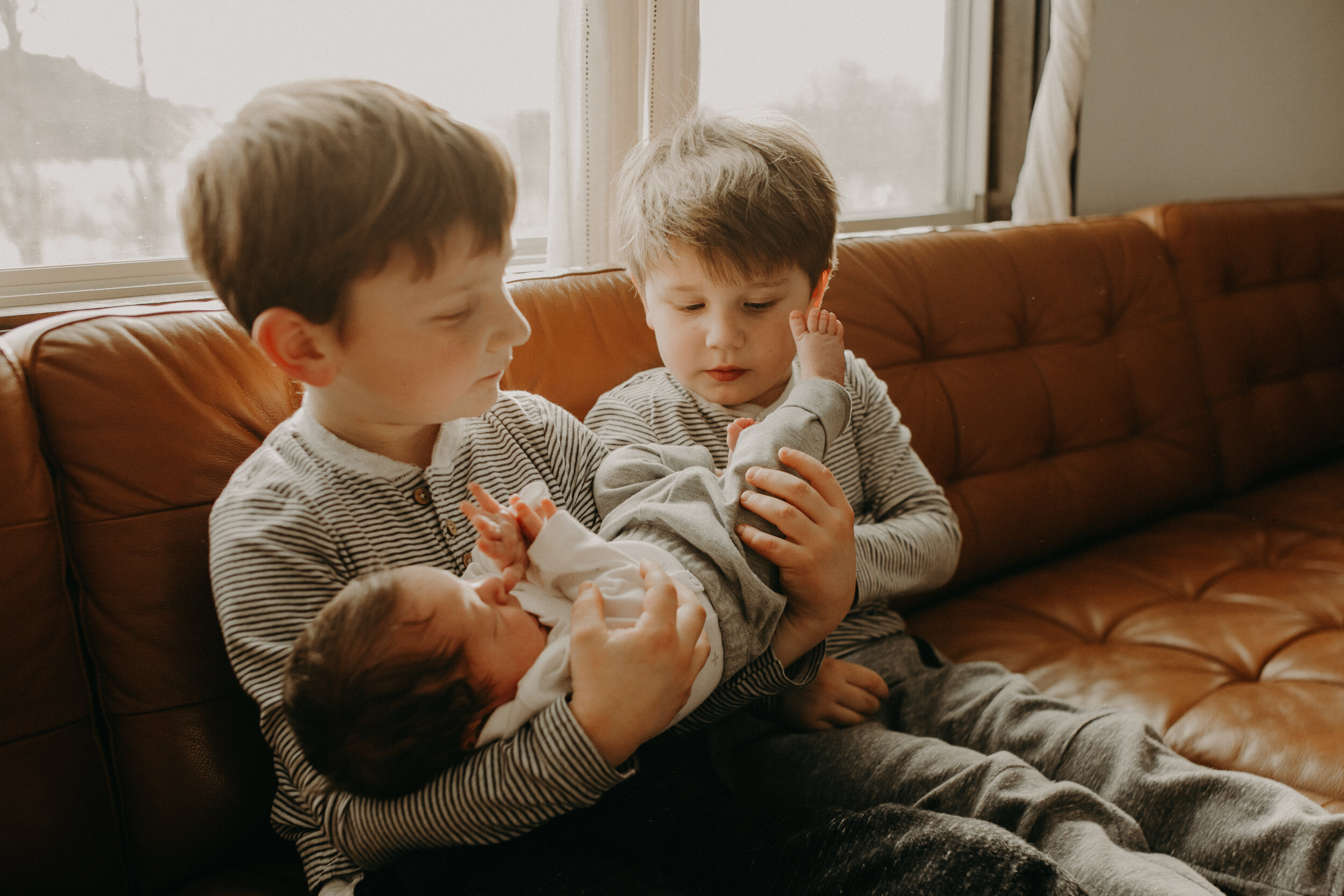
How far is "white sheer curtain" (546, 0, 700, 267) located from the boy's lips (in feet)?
1.87

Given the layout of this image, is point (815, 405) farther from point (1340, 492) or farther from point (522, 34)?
point (1340, 492)

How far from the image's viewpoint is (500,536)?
2.84 feet

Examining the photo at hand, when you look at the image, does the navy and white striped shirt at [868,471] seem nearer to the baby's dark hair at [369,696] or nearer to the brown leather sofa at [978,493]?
the brown leather sofa at [978,493]

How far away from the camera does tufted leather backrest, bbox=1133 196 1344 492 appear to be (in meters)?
2.21

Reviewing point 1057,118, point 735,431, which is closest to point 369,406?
point 735,431

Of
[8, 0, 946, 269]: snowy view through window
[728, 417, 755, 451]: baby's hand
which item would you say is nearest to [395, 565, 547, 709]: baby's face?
[728, 417, 755, 451]: baby's hand

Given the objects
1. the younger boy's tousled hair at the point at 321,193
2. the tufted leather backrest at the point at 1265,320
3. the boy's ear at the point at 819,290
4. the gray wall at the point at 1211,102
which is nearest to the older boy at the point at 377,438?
the younger boy's tousled hair at the point at 321,193

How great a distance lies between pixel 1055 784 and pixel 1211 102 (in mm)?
2952

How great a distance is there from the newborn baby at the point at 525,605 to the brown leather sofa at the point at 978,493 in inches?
14.0

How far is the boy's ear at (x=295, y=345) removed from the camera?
80 cm

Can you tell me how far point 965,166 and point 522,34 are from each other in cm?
159

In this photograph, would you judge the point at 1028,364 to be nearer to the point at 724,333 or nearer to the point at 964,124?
the point at 724,333

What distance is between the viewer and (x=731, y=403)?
4.15ft

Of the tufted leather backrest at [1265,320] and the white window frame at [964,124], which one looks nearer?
the tufted leather backrest at [1265,320]
